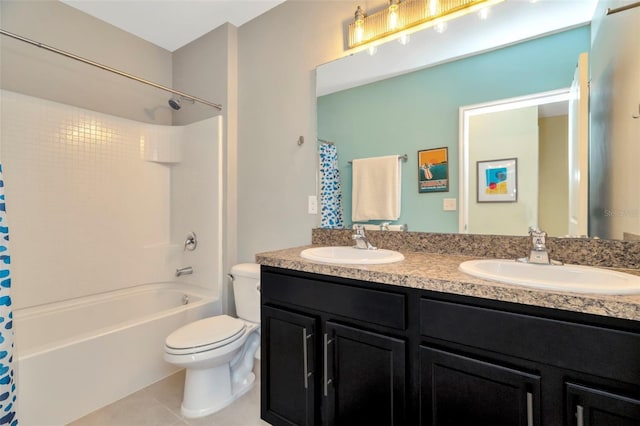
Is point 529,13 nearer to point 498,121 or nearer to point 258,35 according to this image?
point 498,121

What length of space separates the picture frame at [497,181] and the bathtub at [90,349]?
1919 millimetres

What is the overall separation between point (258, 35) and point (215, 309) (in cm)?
206

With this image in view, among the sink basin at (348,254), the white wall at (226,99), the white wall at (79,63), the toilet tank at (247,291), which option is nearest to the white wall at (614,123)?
the sink basin at (348,254)

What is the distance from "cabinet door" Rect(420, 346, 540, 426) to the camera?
806 mm

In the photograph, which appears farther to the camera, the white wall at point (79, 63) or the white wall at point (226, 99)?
the white wall at point (226, 99)

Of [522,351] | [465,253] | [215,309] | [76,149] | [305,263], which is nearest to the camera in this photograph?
[522,351]

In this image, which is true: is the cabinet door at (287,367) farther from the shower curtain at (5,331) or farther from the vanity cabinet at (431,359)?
the shower curtain at (5,331)

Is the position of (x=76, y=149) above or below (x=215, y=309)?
above

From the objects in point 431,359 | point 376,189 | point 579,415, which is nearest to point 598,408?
point 579,415

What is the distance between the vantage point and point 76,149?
6.84 feet

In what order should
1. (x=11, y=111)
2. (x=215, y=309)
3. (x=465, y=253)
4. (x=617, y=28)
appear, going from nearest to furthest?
(x=617, y=28), (x=465, y=253), (x=11, y=111), (x=215, y=309)

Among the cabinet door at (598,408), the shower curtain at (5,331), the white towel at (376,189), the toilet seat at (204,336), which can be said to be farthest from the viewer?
the white towel at (376,189)

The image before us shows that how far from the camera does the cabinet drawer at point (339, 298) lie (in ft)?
3.34

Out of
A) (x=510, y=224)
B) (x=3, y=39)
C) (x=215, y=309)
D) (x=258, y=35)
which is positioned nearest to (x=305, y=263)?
(x=510, y=224)
